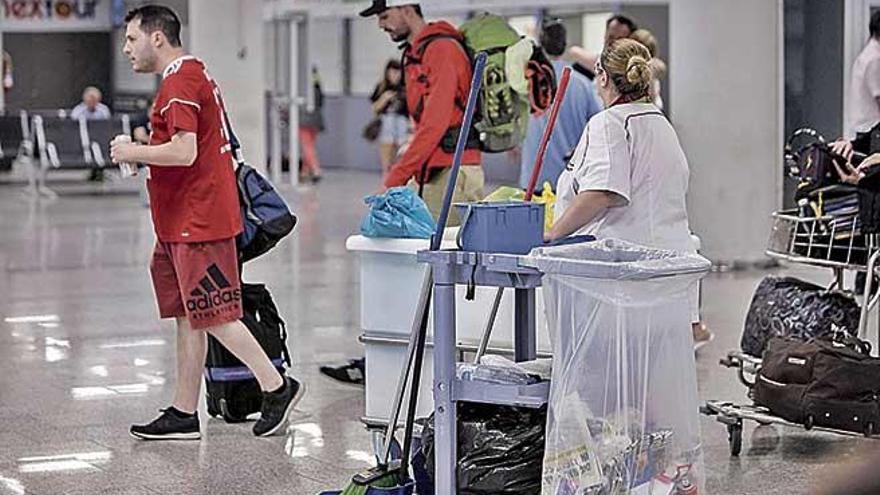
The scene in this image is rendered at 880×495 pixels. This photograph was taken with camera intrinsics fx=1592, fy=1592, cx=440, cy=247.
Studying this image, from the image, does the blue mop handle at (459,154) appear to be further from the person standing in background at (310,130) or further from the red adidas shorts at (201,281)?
the person standing in background at (310,130)

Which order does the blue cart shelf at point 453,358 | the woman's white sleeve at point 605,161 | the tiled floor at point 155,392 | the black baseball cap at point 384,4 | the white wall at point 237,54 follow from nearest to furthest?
the blue cart shelf at point 453,358, the woman's white sleeve at point 605,161, the tiled floor at point 155,392, the black baseball cap at point 384,4, the white wall at point 237,54

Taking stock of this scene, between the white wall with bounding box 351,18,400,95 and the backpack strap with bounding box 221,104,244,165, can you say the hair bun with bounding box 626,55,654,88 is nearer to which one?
the backpack strap with bounding box 221,104,244,165

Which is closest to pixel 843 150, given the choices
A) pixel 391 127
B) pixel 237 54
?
pixel 237 54

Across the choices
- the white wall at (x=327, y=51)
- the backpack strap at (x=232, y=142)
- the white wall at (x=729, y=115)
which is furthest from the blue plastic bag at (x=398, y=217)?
the white wall at (x=327, y=51)

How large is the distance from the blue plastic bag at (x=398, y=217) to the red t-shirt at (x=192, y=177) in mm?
573

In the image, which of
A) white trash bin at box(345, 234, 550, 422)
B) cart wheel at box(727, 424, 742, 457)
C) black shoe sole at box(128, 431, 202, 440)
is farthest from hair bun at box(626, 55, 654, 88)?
black shoe sole at box(128, 431, 202, 440)

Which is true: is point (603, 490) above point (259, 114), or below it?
below

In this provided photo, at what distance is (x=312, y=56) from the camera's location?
2583cm

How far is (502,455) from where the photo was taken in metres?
4.30

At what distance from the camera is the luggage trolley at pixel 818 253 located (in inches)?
220

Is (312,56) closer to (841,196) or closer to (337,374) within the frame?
(337,374)

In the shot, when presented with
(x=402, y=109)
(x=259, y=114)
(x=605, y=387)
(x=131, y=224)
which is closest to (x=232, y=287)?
(x=605, y=387)

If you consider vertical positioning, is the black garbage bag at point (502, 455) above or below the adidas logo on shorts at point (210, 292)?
below

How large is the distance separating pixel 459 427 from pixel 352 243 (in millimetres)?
1387
